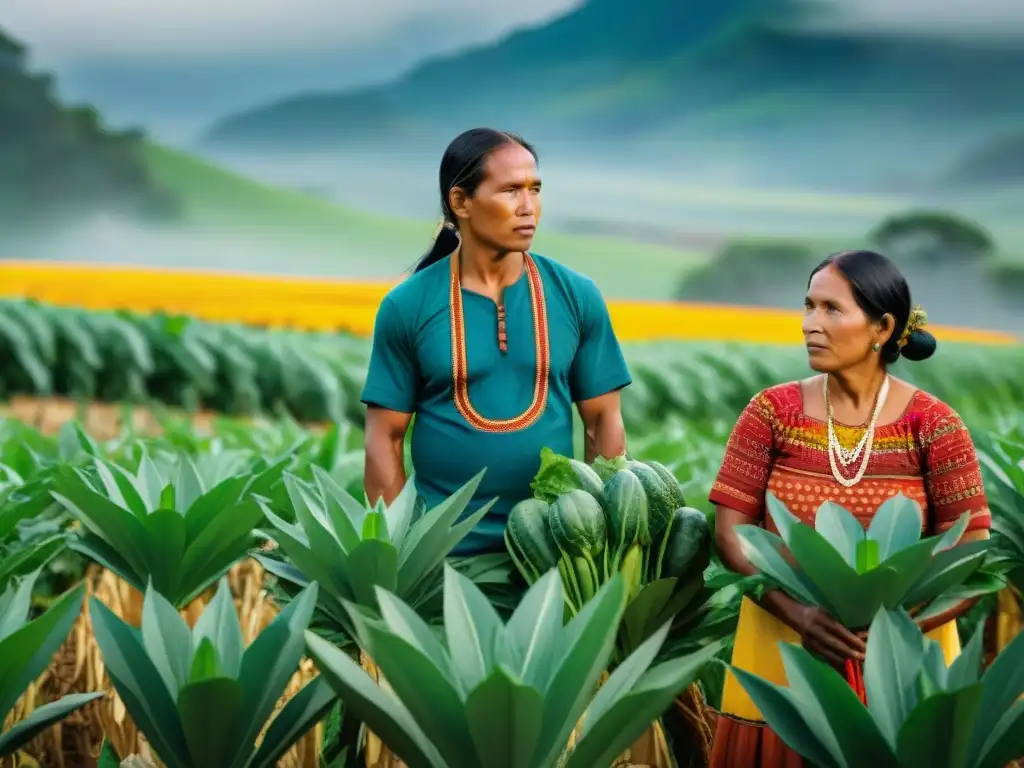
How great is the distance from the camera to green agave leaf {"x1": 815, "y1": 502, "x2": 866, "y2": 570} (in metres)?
1.91

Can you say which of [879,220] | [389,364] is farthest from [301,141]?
[389,364]

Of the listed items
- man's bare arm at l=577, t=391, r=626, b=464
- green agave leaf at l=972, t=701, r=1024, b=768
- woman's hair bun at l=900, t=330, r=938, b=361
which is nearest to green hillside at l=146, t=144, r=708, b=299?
man's bare arm at l=577, t=391, r=626, b=464

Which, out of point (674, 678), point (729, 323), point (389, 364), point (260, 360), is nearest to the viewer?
point (674, 678)

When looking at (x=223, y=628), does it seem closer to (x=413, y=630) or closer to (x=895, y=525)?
(x=413, y=630)

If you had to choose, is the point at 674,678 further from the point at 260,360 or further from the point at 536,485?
the point at 260,360

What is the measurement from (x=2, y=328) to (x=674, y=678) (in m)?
6.98

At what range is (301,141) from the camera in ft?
57.7

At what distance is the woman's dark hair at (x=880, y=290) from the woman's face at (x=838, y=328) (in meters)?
0.01

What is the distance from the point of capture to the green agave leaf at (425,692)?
1.56 m

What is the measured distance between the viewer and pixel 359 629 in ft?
5.14

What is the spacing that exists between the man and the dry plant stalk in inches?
15.3

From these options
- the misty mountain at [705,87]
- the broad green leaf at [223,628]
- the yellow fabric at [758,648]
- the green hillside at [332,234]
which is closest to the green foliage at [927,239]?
the misty mountain at [705,87]

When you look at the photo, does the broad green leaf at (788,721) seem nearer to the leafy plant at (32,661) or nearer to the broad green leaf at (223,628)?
the broad green leaf at (223,628)

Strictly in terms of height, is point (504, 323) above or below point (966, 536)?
above
